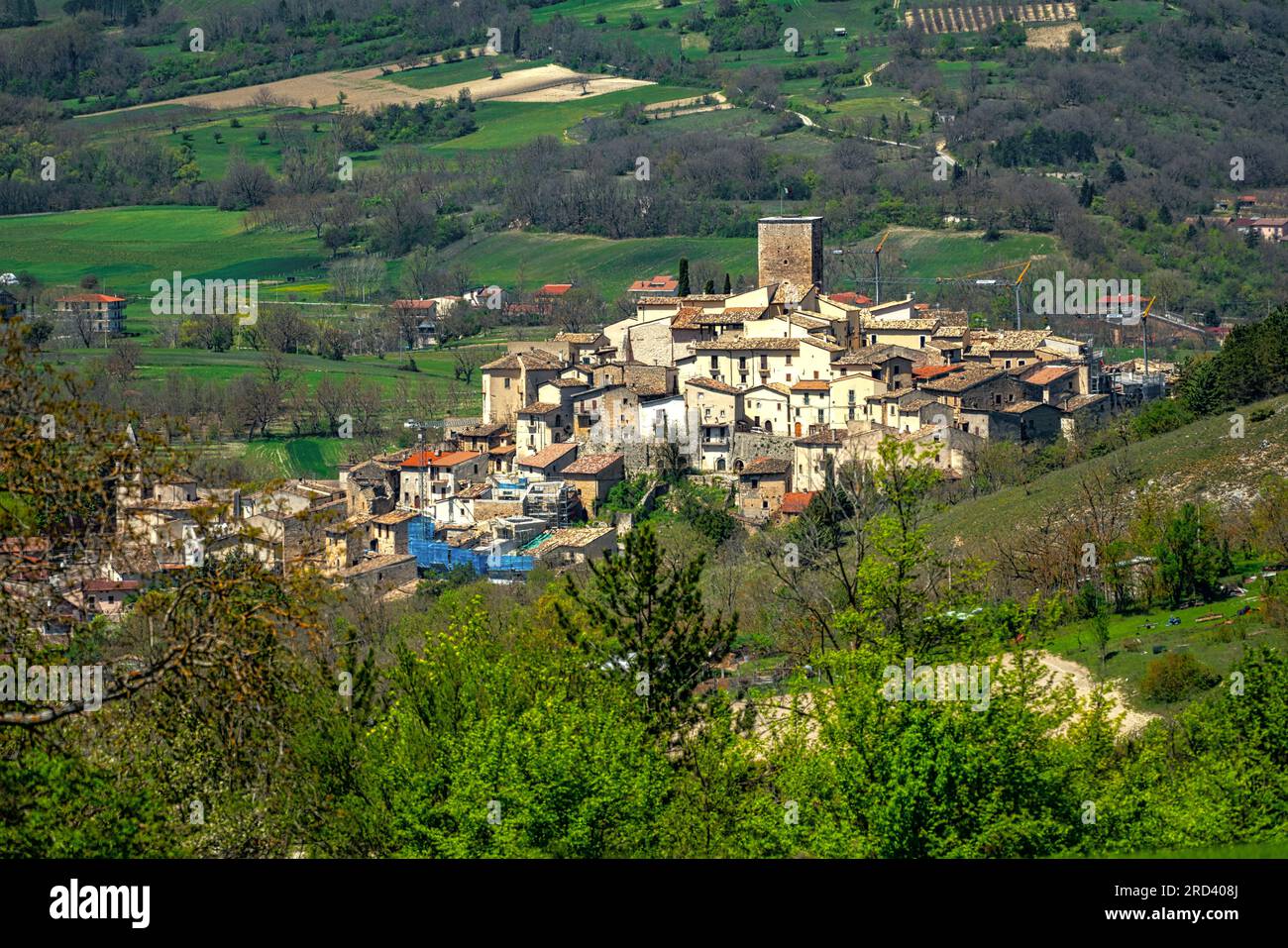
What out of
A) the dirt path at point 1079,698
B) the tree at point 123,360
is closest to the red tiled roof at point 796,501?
the dirt path at point 1079,698

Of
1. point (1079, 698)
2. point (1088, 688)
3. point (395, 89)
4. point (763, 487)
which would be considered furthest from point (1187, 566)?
point (395, 89)

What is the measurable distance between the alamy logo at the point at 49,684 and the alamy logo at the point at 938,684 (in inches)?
308

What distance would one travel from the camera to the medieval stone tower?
206 feet

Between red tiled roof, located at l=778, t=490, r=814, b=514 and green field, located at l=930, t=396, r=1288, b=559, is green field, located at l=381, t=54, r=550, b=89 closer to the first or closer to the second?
red tiled roof, located at l=778, t=490, r=814, b=514

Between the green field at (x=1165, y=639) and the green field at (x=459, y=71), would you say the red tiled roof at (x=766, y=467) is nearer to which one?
the green field at (x=1165, y=639)

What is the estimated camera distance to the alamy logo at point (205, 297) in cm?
8981

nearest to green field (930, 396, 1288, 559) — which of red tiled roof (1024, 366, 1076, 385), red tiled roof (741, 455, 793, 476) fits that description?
red tiled roof (741, 455, 793, 476)

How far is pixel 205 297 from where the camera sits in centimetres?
9781

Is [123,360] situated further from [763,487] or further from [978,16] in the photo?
[978,16]
